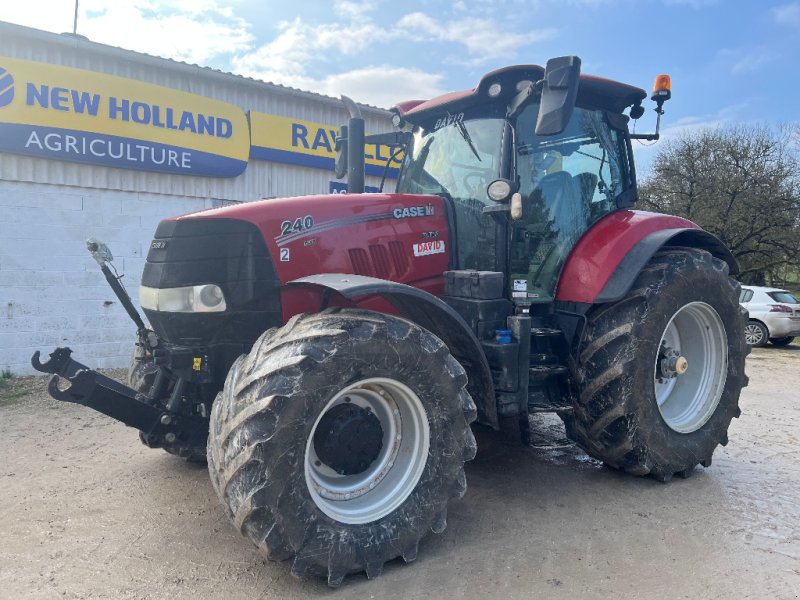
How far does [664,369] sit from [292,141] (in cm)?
687

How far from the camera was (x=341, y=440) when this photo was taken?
9.81ft

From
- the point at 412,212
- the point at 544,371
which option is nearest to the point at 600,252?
the point at 544,371

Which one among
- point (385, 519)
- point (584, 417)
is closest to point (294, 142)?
point (584, 417)

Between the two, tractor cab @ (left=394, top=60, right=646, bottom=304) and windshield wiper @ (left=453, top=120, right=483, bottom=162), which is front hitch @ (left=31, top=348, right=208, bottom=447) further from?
windshield wiper @ (left=453, top=120, right=483, bottom=162)

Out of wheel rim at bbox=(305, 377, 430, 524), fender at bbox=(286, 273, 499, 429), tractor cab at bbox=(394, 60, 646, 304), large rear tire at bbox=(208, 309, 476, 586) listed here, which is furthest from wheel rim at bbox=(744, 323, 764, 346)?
wheel rim at bbox=(305, 377, 430, 524)

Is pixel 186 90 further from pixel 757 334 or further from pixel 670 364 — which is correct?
pixel 757 334

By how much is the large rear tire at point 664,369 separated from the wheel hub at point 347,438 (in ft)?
5.25

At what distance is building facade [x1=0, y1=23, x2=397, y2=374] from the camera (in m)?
7.12

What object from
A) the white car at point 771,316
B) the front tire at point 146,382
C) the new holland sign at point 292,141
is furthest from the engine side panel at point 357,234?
the white car at point 771,316

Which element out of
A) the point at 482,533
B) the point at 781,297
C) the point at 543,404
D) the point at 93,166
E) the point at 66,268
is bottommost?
the point at 482,533

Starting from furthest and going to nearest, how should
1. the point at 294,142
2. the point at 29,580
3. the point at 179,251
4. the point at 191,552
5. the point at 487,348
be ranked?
the point at 294,142
the point at 487,348
the point at 179,251
the point at 191,552
the point at 29,580

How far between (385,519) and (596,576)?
1055 millimetres

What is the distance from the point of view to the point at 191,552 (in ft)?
10.3

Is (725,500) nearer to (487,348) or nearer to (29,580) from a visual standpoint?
(487,348)
